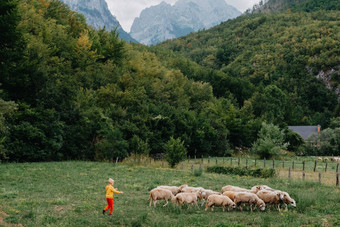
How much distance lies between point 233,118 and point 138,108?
23.2m

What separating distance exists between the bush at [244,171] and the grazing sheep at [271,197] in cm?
1252

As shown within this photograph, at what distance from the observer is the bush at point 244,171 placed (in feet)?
93.0

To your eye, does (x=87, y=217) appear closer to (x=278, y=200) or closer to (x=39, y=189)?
(x=39, y=189)

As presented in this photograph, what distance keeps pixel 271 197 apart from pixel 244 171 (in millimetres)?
14288

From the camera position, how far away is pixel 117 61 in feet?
232

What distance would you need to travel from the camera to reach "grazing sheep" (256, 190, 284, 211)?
15836 mm

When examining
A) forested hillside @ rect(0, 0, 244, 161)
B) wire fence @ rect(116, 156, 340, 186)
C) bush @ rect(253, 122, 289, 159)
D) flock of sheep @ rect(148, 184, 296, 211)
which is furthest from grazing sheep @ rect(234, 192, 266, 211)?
bush @ rect(253, 122, 289, 159)

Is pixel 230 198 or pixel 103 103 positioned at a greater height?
pixel 103 103

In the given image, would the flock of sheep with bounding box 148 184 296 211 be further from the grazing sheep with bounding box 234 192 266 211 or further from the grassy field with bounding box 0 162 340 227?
the grassy field with bounding box 0 162 340 227

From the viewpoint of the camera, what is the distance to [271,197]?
16.0 m

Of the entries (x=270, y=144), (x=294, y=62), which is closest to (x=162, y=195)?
(x=270, y=144)

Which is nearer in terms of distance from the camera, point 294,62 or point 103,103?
point 103,103

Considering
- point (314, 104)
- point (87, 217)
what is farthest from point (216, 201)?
point (314, 104)

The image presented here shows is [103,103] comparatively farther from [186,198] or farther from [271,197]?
[271,197]
